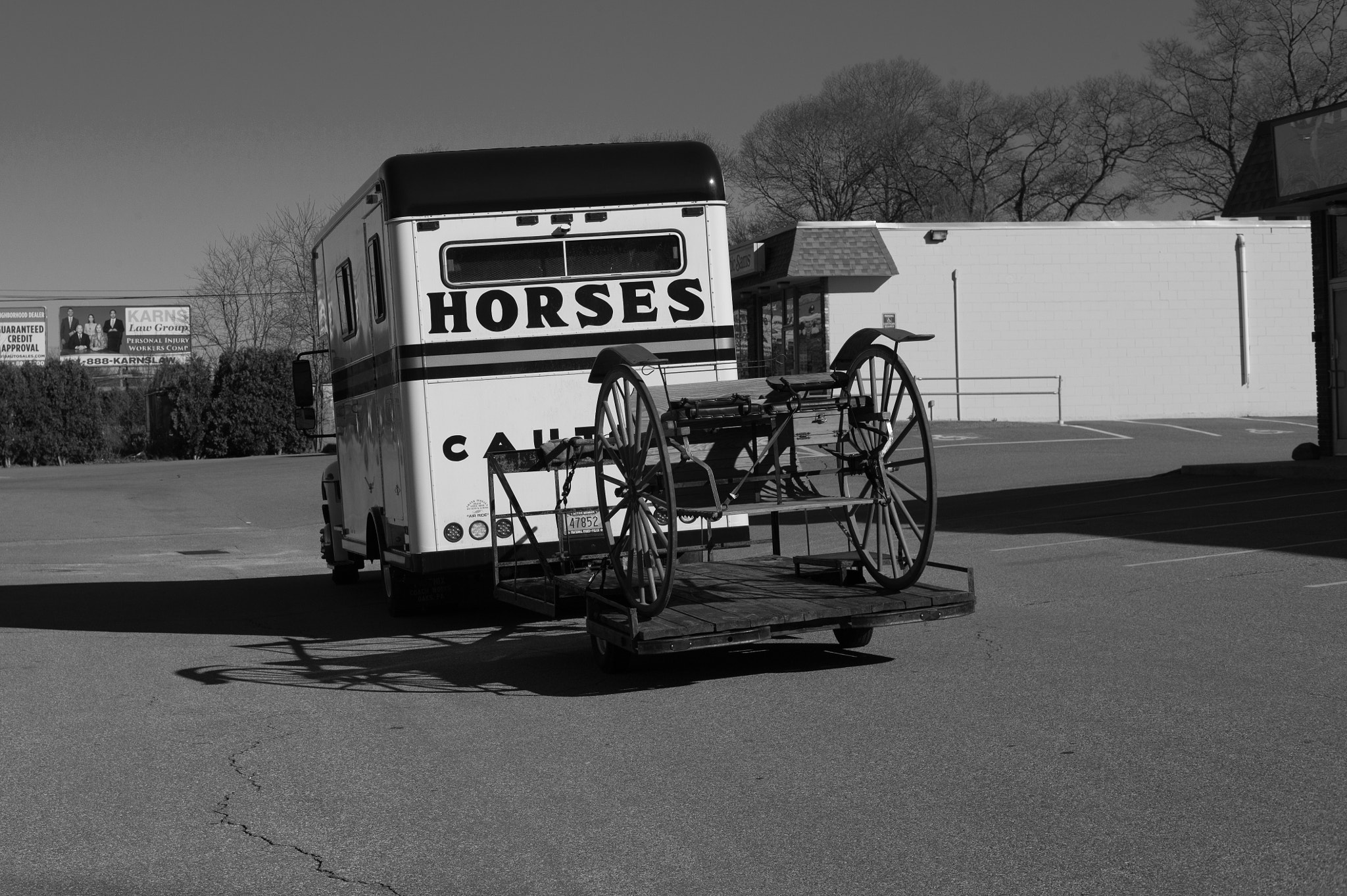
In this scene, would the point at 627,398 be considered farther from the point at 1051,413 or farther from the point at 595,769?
the point at 1051,413

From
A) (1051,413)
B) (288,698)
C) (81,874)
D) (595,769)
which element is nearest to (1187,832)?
(595,769)

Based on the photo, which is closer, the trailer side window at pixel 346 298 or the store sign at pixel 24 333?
the trailer side window at pixel 346 298

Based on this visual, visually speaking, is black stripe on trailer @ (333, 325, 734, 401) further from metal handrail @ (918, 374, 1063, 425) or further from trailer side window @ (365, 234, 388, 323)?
metal handrail @ (918, 374, 1063, 425)

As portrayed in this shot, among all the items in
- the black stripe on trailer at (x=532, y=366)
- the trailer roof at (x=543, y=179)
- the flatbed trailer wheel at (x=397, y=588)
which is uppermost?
the trailer roof at (x=543, y=179)

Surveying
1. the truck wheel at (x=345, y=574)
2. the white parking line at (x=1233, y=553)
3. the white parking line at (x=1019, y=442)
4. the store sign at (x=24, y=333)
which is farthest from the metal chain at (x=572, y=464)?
the store sign at (x=24, y=333)

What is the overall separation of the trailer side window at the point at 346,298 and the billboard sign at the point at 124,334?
6154 cm

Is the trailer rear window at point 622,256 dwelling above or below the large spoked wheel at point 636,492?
above

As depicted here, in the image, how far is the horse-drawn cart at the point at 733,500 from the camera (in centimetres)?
788

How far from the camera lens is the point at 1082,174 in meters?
60.5

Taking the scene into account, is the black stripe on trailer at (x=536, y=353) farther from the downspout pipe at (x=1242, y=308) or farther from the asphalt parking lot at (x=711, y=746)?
the downspout pipe at (x=1242, y=308)

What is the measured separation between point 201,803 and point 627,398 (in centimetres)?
332

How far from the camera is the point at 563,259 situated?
10453 millimetres

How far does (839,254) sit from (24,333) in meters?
54.8

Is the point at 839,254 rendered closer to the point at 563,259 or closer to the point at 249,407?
the point at 249,407
